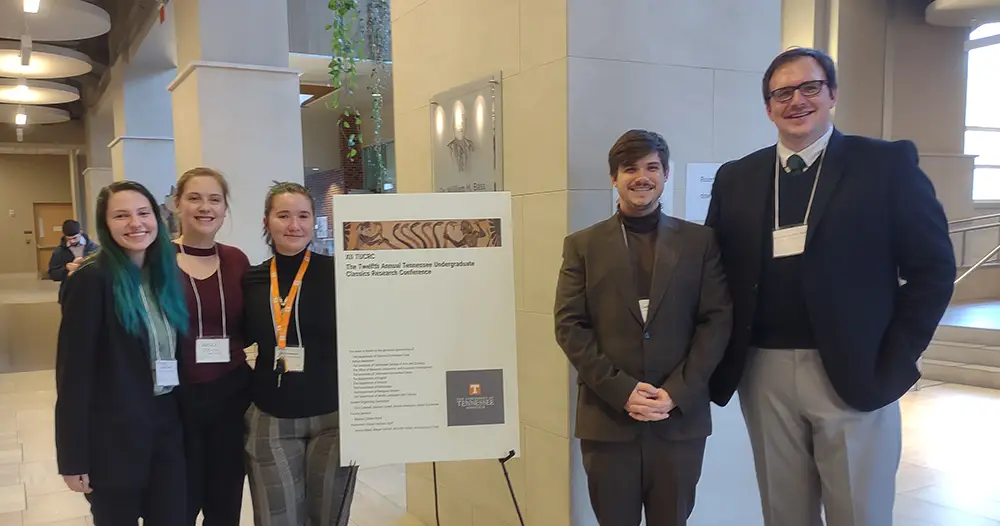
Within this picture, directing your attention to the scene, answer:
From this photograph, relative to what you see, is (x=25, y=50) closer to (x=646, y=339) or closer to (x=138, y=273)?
(x=138, y=273)

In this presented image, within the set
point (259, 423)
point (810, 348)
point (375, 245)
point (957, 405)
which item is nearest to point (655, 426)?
point (810, 348)

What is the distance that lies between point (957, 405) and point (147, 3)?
893 cm

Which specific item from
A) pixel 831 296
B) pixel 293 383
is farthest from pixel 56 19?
pixel 831 296

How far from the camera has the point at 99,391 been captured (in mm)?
1938

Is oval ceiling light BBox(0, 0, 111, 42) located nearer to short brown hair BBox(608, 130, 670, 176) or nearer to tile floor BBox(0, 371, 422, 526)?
tile floor BBox(0, 371, 422, 526)

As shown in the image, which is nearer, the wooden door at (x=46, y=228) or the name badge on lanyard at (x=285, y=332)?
the name badge on lanyard at (x=285, y=332)

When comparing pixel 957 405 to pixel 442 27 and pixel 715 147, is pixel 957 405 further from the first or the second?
pixel 442 27

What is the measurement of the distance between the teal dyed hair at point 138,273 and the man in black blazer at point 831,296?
5.42ft

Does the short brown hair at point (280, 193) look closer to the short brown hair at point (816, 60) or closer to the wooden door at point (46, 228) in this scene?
the short brown hair at point (816, 60)

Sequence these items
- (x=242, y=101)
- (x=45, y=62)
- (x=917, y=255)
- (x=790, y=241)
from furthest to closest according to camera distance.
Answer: (x=45, y=62) → (x=242, y=101) → (x=790, y=241) → (x=917, y=255)

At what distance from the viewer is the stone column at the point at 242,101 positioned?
4.95 meters

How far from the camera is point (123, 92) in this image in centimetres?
931

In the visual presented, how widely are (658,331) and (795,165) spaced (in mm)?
586

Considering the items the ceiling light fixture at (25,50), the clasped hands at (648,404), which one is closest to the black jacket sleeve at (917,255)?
the clasped hands at (648,404)
